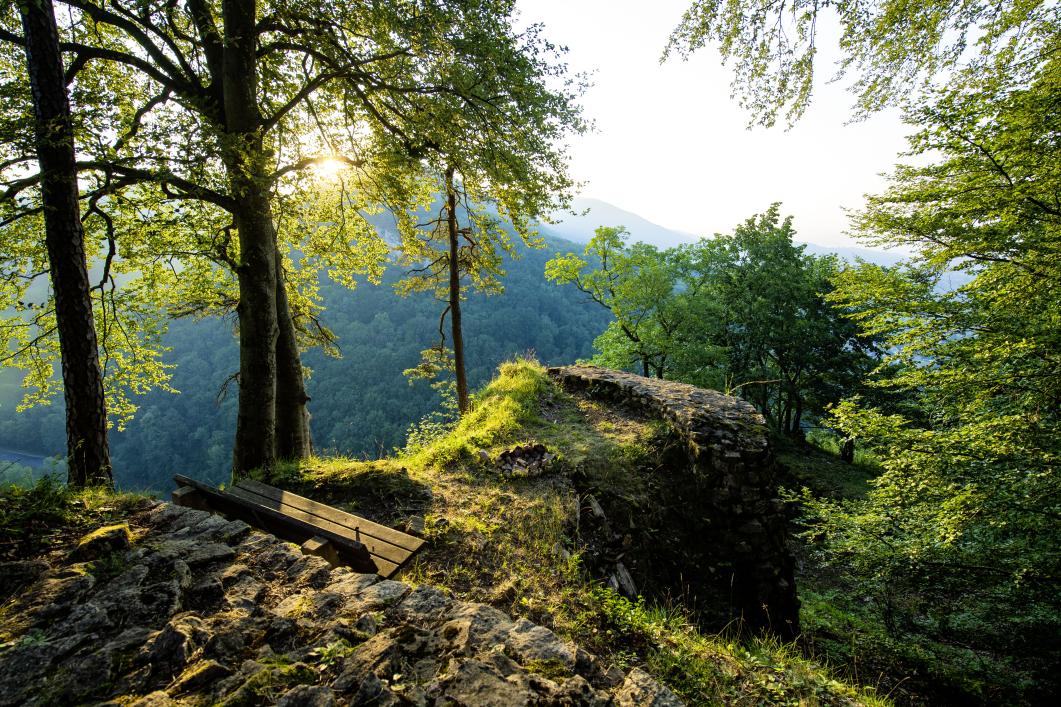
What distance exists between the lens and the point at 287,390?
8.23 metres

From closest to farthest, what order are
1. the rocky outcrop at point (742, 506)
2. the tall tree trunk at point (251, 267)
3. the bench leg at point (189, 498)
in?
the bench leg at point (189, 498), the rocky outcrop at point (742, 506), the tall tree trunk at point (251, 267)

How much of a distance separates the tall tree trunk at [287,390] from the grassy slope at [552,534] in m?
2.57

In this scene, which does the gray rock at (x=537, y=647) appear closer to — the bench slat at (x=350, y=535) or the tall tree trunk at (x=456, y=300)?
the bench slat at (x=350, y=535)

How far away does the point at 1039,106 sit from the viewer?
Result: 4.86m

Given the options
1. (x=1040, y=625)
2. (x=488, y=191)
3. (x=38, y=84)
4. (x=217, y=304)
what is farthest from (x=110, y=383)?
(x=1040, y=625)

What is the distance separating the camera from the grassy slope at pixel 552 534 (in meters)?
3.03

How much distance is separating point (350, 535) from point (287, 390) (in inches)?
209

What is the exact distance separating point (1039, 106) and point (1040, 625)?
7.43 metres

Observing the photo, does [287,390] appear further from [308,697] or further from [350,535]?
[308,697]

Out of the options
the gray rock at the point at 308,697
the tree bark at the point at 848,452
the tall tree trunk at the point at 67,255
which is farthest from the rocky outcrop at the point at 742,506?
the tree bark at the point at 848,452

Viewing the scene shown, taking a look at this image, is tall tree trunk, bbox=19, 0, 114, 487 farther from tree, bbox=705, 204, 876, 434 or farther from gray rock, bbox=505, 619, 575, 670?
tree, bbox=705, 204, 876, 434

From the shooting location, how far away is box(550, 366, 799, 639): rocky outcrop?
5758 millimetres

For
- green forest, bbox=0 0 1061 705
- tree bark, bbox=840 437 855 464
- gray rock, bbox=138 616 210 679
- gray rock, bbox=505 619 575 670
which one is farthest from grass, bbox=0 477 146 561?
tree bark, bbox=840 437 855 464

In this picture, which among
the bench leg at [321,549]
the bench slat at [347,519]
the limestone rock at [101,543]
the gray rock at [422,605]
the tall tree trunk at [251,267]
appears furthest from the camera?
the tall tree trunk at [251,267]
